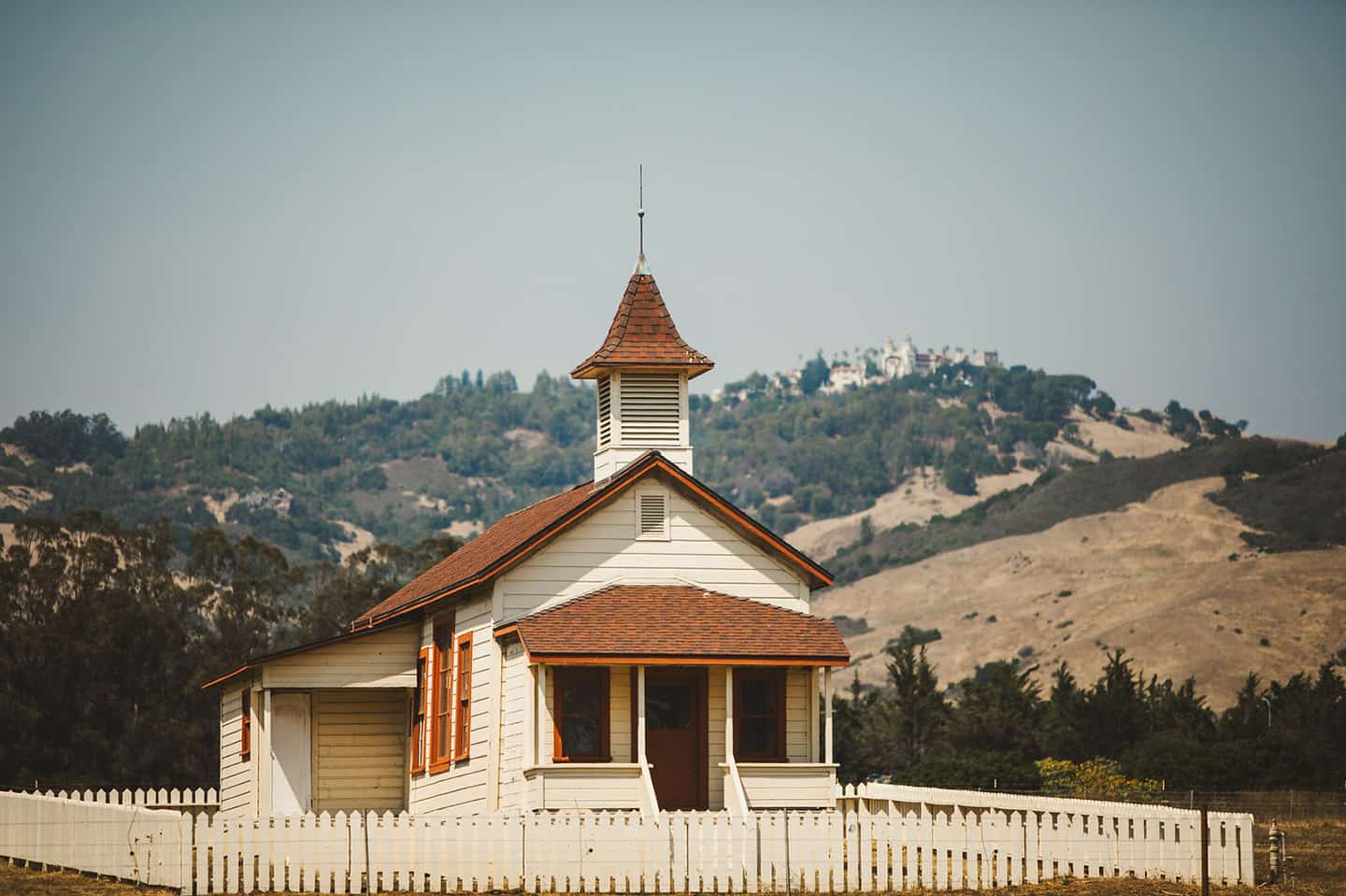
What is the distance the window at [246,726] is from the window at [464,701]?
697cm

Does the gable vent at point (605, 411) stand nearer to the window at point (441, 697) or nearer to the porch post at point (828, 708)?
the window at point (441, 697)

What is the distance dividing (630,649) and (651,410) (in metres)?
5.95

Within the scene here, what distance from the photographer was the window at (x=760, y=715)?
114 feet

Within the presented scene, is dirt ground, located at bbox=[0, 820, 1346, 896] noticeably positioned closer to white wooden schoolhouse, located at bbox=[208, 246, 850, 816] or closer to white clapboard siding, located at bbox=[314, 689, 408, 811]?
white wooden schoolhouse, located at bbox=[208, 246, 850, 816]

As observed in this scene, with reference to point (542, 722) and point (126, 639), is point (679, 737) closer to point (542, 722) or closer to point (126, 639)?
point (542, 722)

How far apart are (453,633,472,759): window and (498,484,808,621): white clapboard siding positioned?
2.17 meters

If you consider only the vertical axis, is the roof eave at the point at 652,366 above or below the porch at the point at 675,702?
above

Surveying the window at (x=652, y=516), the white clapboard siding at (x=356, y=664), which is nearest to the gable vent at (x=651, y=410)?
the window at (x=652, y=516)

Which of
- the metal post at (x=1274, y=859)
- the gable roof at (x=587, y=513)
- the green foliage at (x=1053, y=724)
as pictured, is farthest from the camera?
the green foliage at (x=1053, y=724)

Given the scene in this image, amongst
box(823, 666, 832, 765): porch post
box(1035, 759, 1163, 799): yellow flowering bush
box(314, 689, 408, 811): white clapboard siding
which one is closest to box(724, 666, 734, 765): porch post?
box(823, 666, 832, 765): porch post

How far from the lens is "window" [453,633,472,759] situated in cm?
3612

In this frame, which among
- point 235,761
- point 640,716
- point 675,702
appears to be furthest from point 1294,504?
point 640,716

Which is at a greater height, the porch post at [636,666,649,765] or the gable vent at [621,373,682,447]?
the gable vent at [621,373,682,447]

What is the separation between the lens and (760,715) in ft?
114
